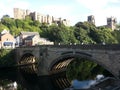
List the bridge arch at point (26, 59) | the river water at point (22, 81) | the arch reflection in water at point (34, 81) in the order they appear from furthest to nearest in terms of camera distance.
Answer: the bridge arch at point (26, 59), the arch reflection in water at point (34, 81), the river water at point (22, 81)

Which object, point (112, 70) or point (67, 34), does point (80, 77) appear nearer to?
point (112, 70)

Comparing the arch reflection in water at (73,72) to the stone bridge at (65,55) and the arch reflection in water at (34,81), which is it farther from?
the arch reflection in water at (34,81)

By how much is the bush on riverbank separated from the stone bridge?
174 cm

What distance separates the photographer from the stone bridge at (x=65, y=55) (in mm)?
47750

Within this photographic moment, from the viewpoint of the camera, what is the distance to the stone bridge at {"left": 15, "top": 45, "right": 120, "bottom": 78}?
47750 mm

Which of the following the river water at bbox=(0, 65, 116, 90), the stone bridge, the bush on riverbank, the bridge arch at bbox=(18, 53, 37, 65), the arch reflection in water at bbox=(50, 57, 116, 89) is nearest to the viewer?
the stone bridge

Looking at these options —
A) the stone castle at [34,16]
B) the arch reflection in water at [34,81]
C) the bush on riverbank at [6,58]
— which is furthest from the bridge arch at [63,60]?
the stone castle at [34,16]

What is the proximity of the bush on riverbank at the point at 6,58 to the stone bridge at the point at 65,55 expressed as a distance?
174 cm

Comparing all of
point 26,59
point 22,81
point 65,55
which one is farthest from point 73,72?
point 26,59

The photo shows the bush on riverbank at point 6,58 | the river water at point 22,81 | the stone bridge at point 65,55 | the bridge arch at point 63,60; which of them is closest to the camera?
the stone bridge at point 65,55

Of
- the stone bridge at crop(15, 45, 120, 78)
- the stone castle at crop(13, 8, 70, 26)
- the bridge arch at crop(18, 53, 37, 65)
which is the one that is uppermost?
the stone castle at crop(13, 8, 70, 26)

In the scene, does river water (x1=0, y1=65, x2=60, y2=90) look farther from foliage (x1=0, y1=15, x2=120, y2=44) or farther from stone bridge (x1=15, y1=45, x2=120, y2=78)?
foliage (x1=0, y1=15, x2=120, y2=44)

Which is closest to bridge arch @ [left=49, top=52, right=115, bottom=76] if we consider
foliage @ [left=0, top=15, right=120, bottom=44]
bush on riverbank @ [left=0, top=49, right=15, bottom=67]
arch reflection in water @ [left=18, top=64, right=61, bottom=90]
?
arch reflection in water @ [left=18, top=64, right=61, bottom=90]

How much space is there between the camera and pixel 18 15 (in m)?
168
